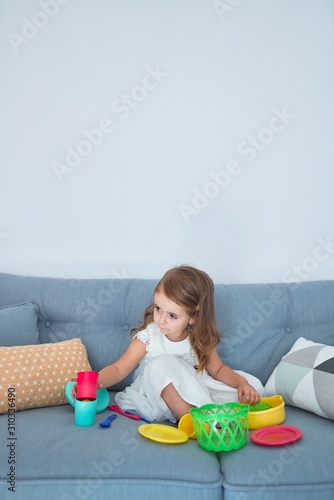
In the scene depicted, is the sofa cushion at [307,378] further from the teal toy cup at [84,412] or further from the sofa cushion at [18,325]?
the sofa cushion at [18,325]

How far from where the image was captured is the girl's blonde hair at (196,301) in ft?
6.77

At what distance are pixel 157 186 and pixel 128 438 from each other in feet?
4.10

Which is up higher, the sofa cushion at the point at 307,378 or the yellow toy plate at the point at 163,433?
the sofa cushion at the point at 307,378

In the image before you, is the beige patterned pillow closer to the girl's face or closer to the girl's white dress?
the girl's white dress

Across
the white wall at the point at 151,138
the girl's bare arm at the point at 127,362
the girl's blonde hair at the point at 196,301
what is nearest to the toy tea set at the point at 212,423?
the girl's bare arm at the point at 127,362

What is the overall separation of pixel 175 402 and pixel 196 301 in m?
0.37

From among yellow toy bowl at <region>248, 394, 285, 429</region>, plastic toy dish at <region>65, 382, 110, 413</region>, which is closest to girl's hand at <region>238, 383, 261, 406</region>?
yellow toy bowl at <region>248, 394, 285, 429</region>

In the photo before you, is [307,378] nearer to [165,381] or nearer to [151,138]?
[165,381]

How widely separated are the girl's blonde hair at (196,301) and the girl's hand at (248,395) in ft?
0.54

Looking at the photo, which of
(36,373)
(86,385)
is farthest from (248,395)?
(36,373)

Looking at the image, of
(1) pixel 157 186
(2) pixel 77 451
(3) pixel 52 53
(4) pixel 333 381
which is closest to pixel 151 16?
(3) pixel 52 53

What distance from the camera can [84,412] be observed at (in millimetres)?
1781

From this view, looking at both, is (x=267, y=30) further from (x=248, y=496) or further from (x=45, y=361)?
(x=248, y=496)

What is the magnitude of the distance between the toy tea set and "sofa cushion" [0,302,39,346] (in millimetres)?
308
